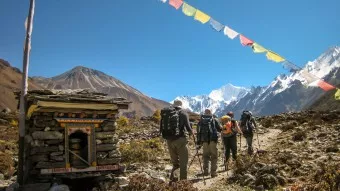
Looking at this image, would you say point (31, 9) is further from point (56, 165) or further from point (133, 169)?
point (133, 169)

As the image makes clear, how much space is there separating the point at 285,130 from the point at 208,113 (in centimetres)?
1486

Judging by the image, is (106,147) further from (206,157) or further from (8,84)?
(8,84)

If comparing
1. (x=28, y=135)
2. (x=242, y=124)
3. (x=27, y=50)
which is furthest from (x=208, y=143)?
(x=27, y=50)

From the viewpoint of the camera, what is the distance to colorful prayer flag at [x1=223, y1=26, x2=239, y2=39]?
542 inches

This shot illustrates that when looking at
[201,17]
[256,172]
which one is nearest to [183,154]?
[256,172]

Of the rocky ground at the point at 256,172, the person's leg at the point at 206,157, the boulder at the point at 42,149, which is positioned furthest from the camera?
the person's leg at the point at 206,157

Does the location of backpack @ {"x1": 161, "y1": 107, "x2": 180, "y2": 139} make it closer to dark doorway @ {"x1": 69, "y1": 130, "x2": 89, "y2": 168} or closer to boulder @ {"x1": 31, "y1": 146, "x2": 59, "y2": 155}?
dark doorway @ {"x1": 69, "y1": 130, "x2": 89, "y2": 168}

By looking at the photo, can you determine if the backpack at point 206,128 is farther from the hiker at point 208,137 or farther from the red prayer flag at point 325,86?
the red prayer flag at point 325,86

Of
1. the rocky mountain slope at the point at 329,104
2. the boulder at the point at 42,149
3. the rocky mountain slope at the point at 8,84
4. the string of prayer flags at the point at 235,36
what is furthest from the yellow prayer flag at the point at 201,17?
the rocky mountain slope at the point at 8,84

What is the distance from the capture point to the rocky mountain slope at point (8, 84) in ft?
417

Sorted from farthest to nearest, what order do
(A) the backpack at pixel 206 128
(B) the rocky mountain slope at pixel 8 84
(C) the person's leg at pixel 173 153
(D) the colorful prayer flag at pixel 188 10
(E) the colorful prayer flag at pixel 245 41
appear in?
(B) the rocky mountain slope at pixel 8 84
(D) the colorful prayer flag at pixel 188 10
(A) the backpack at pixel 206 128
(E) the colorful prayer flag at pixel 245 41
(C) the person's leg at pixel 173 153

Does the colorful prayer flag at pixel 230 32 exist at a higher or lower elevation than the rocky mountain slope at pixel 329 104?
lower

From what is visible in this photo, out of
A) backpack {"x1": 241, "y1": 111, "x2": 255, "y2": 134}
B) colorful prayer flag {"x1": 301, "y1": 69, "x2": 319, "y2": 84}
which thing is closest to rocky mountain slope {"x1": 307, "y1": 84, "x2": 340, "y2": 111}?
backpack {"x1": 241, "y1": 111, "x2": 255, "y2": 134}

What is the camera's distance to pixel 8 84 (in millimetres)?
146875
